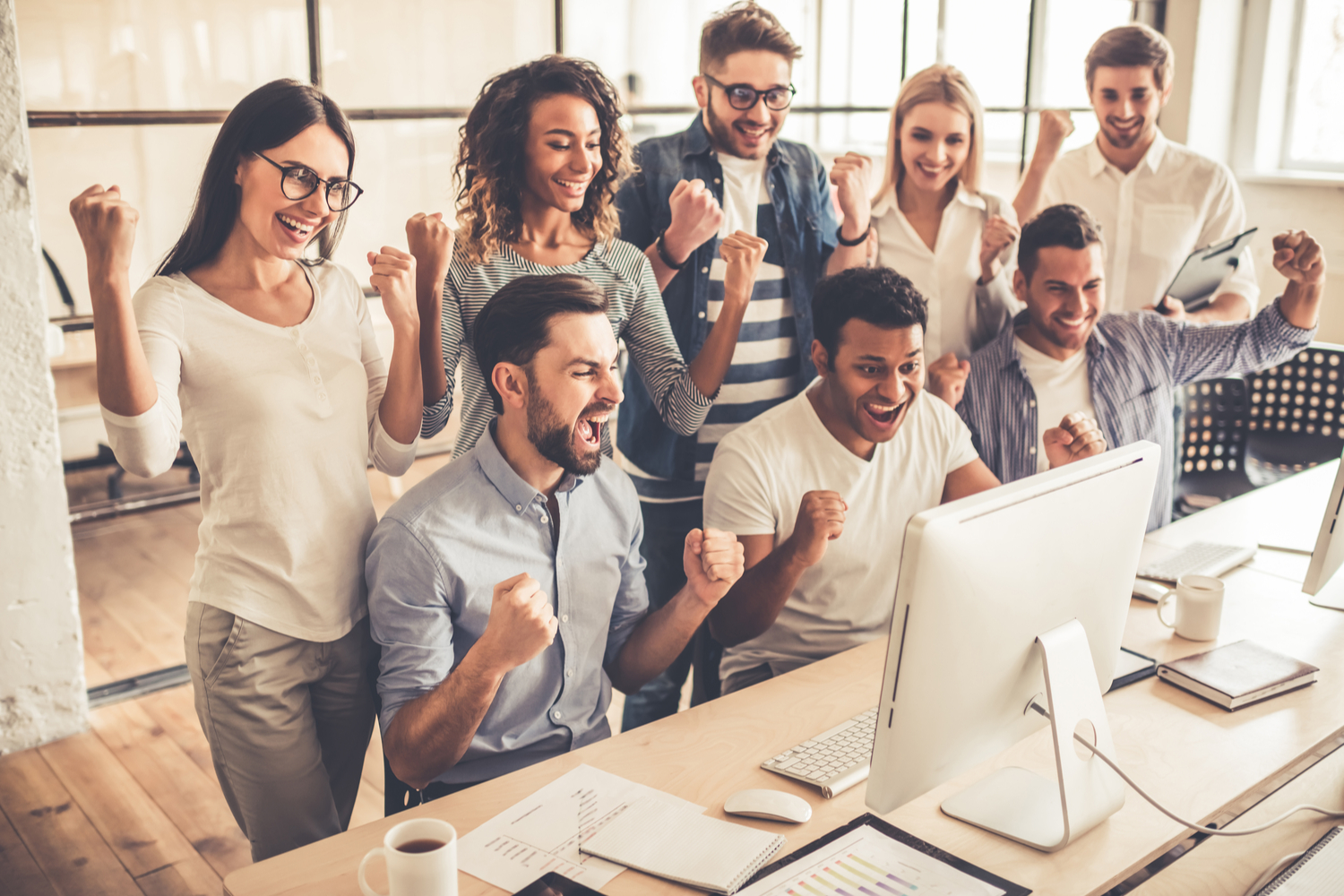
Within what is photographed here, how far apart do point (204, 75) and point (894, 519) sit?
1819 millimetres

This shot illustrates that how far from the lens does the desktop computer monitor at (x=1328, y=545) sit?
1.63 m

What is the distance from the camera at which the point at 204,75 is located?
2480mm

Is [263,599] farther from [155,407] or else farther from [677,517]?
[677,517]

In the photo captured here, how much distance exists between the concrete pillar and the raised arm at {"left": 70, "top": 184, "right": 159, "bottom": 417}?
1.12m

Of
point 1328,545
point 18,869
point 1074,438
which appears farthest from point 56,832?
point 1328,545

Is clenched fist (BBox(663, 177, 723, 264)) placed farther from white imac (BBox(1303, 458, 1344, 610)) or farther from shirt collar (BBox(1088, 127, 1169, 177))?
shirt collar (BBox(1088, 127, 1169, 177))

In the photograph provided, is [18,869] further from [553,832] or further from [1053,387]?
[1053,387]

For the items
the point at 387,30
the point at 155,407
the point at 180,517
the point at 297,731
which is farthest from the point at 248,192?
the point at 180,517

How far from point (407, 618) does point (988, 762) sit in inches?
30.2

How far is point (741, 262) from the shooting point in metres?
1.89

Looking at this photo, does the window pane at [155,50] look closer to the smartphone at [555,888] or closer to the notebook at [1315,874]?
the smartphone at [555,888]

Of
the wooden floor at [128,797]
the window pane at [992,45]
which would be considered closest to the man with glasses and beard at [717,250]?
the wooden floor at [128,797]

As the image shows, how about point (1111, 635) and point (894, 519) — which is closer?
point (1111, 635)

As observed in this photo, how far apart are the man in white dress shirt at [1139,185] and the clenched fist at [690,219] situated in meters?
1.15
